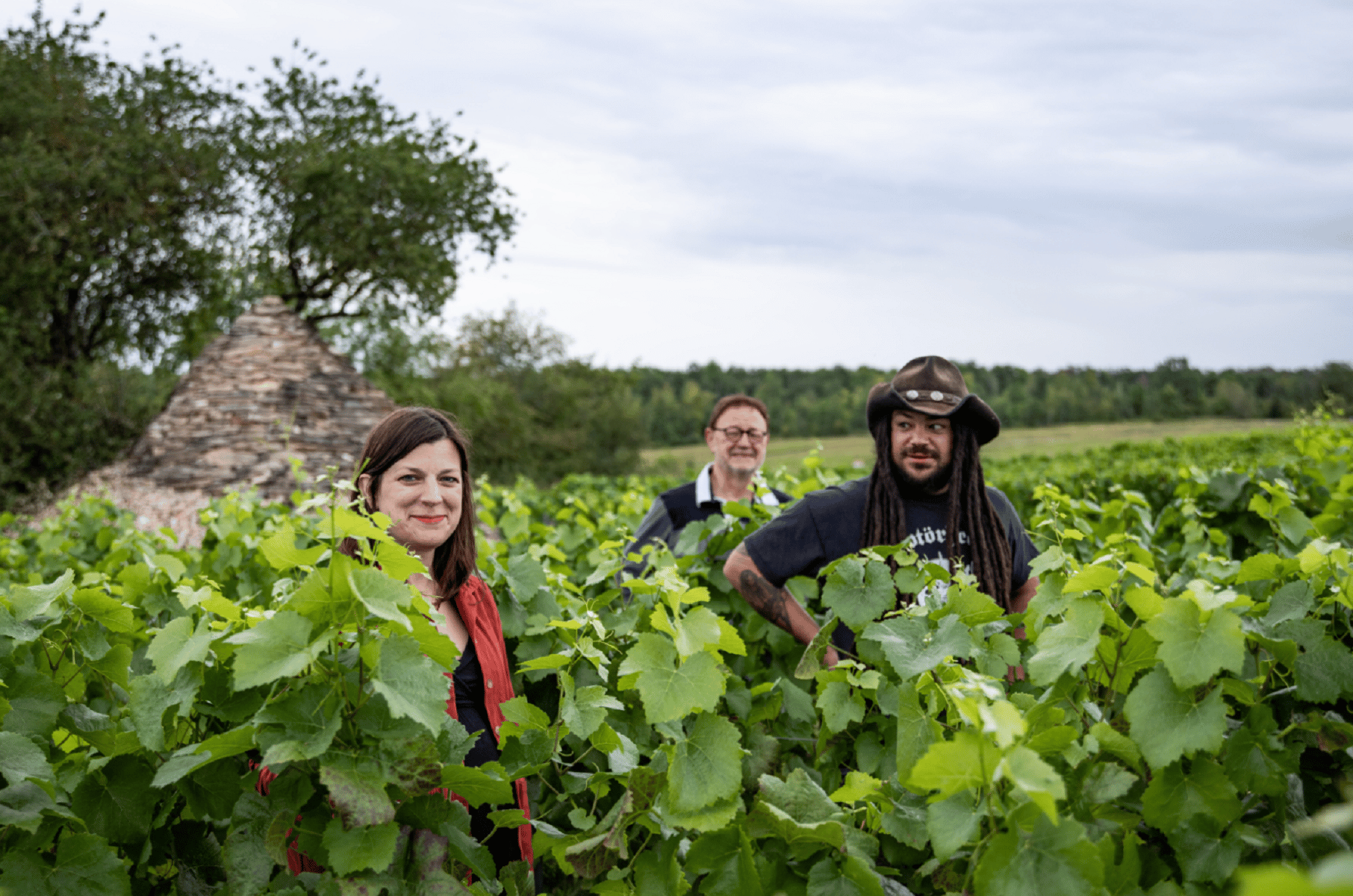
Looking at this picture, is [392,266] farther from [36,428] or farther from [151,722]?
[151,722]

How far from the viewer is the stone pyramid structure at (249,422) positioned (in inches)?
484

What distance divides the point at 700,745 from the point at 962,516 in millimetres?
2075

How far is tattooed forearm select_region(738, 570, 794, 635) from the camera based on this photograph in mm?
3352

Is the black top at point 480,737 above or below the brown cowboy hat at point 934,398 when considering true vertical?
below

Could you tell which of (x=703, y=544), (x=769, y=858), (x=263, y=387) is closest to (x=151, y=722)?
(x=769, y=858)

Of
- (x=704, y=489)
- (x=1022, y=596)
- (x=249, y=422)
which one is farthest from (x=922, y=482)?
(x=249, y=422)

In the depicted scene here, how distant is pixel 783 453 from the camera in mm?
50719

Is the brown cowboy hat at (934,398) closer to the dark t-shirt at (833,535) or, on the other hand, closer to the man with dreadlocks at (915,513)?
the man with dreadlocks at (915,513)

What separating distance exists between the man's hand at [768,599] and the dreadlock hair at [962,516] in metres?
0.35

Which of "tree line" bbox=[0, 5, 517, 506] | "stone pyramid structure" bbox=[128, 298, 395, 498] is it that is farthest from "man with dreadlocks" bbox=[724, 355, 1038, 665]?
"tree line" bbox=[0, 5, 517, 506]

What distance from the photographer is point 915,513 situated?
3.56 metres

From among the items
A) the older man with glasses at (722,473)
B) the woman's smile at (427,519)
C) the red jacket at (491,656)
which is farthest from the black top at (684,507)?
the woman's smile at (427,519)

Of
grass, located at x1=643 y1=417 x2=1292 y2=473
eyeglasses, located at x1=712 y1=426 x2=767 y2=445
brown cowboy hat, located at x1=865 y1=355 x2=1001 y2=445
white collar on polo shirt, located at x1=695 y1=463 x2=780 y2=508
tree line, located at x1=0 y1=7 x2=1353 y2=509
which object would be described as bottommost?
grass, located at x1=643 y1=417 x2=1292 y2=473

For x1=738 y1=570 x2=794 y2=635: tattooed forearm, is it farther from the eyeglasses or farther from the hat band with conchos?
the eyeglasses
